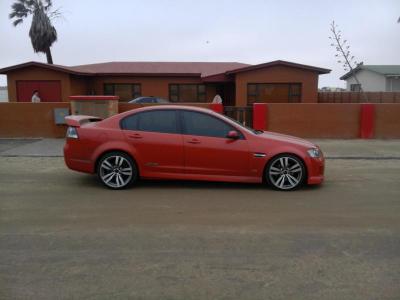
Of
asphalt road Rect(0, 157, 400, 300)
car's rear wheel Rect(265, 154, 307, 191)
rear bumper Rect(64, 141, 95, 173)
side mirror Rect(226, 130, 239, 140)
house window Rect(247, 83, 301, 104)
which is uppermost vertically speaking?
house window Rect(247, 83, 301, 104)

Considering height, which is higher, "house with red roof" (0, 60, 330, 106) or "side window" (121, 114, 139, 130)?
"house with red roof" (0, 60, 330, 106)

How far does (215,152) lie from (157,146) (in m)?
0.99

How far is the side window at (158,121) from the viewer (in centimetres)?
753

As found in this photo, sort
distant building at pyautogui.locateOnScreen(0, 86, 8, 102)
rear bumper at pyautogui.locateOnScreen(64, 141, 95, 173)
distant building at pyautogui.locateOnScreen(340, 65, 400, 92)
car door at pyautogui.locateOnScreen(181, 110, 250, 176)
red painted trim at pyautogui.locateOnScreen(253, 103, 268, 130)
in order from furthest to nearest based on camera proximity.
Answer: distant building at pyautogui.locateOnScreen(0, 86, 8, 102) → distant building at pyautogui.locateOnScreen(340, 65, 400, 92) → red painted trim at pyautogui.locateOnScreen(253, 103, 268, 130) → rear bumper at pyautogui.locateOnScreen(64, 141, 95, 173) → car door at pyautogui.locateOnScreen(181, 110, 250, 176)

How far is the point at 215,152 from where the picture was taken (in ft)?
24.0

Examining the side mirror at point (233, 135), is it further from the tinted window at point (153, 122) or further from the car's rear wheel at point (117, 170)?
the car's rear wheel at point (117, 170)

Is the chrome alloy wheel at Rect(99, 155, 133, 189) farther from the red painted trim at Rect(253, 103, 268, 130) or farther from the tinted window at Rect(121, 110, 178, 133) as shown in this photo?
the red painted trim at Rect(253, 103, 268, 130)

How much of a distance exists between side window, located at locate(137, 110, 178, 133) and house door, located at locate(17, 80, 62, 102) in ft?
56.0

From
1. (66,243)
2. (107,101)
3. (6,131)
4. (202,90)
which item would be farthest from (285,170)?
(202,90)

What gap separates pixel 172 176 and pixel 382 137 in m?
9.94

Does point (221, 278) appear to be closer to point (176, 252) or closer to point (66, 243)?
point (176, 252)

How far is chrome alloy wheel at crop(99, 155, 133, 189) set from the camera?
7383 millimetres

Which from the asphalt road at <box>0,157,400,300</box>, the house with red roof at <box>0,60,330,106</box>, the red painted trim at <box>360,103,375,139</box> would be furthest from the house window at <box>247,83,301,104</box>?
the asphalt road at <box>0,157,400,300</box>

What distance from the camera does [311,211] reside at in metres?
6.12
